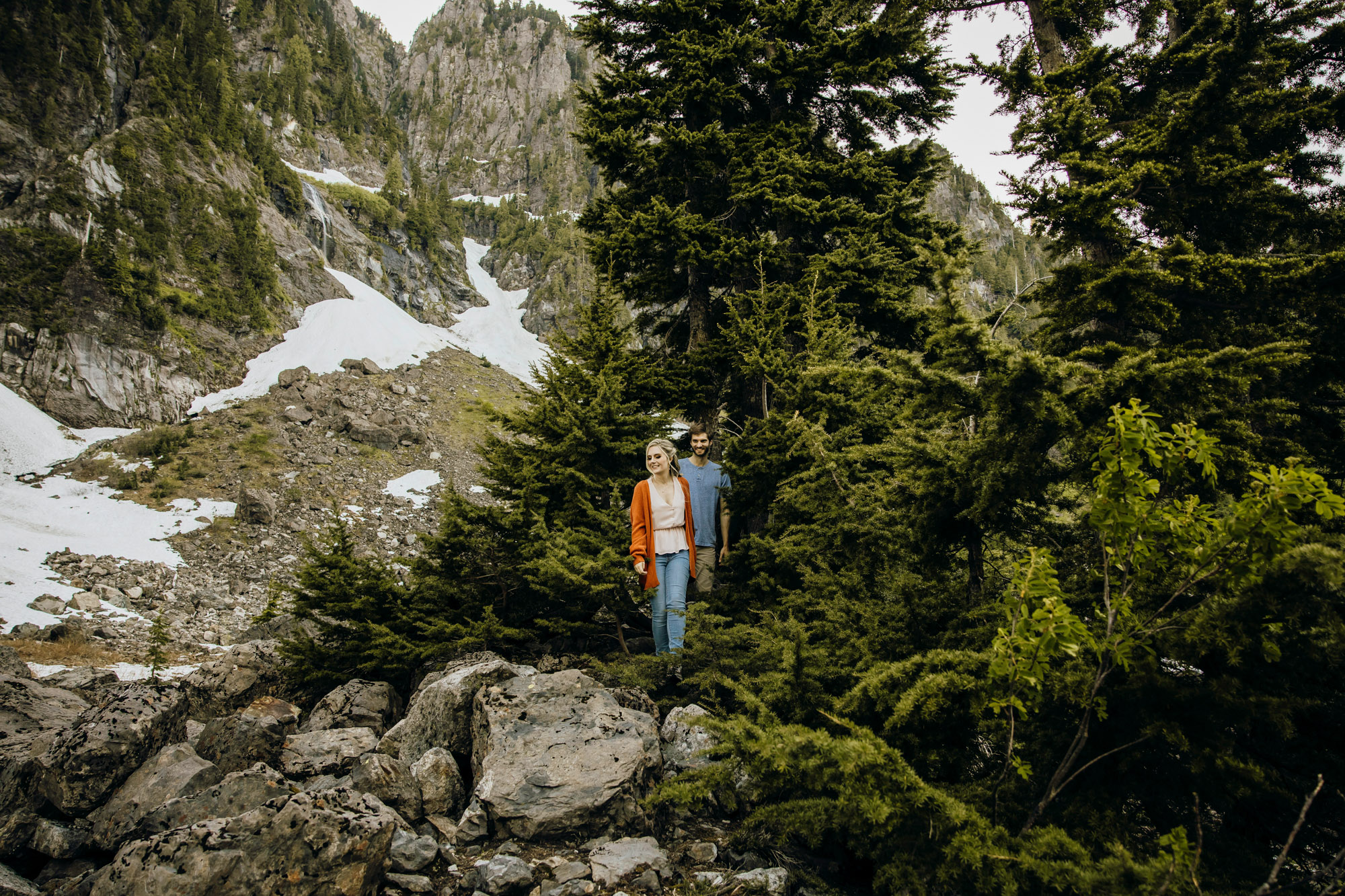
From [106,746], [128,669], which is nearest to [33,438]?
[128,669]

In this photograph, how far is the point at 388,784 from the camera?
4.04m

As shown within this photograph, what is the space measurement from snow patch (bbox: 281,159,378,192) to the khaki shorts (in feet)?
267

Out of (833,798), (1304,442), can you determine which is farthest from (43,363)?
(1304,442)

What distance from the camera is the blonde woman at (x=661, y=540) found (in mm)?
5730

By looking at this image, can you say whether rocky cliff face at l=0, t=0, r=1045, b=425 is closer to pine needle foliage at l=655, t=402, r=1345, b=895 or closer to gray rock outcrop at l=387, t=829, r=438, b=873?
pine needle foliage at l=655, t=402, r=1345, b=895

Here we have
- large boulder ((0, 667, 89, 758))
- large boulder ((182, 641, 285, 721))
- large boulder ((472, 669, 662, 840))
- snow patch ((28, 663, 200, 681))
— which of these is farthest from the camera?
snow patch ((28, 663, 200, 681))

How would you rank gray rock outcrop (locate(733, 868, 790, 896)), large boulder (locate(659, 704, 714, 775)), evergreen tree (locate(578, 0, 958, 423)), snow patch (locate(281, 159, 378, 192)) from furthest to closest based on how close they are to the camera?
snow patch (locate(281, 159, 378, 192))
evergreen tree (locate(578, 0, 958, 423))
large boulder (locate(659, 704, 714, 775))
gray rock outcrop (locate(733, 868, 790, 896))

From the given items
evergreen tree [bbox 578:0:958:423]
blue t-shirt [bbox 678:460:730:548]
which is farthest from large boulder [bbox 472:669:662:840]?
evergreen tree [bbox 578:0:958:423]

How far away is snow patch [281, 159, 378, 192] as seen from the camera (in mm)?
70963

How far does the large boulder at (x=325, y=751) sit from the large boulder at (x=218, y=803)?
0.56 metres

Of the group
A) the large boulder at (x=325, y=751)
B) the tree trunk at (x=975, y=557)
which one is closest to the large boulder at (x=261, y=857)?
the large boulder at (x=325, y=751)

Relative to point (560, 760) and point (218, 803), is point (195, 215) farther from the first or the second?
point (560, 760)

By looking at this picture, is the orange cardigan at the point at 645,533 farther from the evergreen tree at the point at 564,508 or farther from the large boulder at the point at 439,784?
the large boulder at the point at 439,784

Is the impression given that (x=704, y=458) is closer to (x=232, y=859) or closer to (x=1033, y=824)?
(x=1033, y=824)
